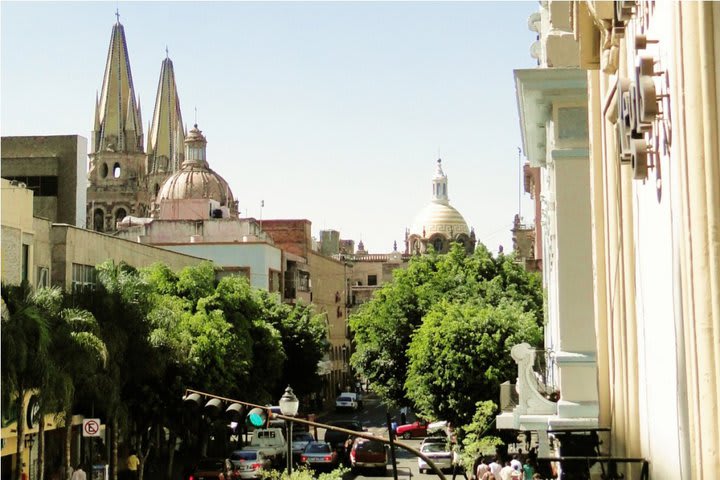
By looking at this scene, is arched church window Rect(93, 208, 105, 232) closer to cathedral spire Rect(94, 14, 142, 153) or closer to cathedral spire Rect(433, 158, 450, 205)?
cathedral spire Rect(94, 14, 142, 153)

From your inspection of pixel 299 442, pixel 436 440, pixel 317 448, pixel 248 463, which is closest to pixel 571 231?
pixel 248 463

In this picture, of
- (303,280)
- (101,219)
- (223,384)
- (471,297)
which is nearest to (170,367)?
(223,384)

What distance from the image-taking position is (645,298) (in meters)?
10.7

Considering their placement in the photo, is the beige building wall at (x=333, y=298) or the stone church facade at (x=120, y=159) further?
the stone church facade at (x=120, y=159)

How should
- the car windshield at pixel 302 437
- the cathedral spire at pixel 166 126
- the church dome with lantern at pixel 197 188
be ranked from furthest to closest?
1. the cathedral spire at pixel 166 126
2. the church dome with lantern at pixel 197 188
3. the car windshield at pixel 302 437

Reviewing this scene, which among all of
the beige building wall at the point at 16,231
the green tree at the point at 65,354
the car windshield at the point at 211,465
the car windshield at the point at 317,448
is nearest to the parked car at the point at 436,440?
the car windshield at the point at 317,448

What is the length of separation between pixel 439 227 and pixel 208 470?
117953 millimetres

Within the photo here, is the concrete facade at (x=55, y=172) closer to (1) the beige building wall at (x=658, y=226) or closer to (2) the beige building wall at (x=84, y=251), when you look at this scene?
(2) the beige building wall at (x=84, y=251)

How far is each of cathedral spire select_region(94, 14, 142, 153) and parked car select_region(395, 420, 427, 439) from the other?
322ft

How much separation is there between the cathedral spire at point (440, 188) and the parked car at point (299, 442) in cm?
10820

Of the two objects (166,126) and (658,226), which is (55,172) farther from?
(166,126)

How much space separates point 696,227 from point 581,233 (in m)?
13.2

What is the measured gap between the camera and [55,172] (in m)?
55.5

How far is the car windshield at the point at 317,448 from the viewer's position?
43.6m
